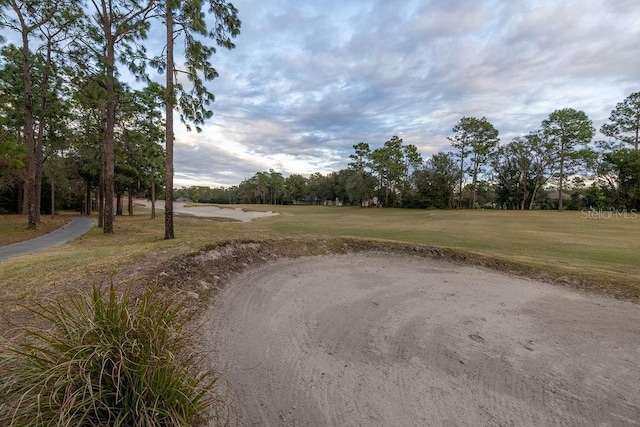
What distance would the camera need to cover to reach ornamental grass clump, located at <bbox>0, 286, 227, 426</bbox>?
172cm

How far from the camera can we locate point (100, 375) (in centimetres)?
178

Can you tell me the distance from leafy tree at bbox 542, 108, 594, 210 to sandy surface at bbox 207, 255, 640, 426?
155 feet

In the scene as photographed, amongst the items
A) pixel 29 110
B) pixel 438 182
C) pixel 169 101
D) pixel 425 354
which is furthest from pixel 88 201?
pixel 438 182

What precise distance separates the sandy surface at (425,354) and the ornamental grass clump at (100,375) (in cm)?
124

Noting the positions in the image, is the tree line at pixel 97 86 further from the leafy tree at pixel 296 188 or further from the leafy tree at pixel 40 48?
the leafy tree at pixel 296 188

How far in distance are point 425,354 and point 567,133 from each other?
52.3m

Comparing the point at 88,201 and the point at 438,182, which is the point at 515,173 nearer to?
the point at 438,182

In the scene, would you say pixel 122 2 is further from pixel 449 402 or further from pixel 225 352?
pixel 449 402

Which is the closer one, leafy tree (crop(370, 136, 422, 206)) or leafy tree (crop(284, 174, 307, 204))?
leafy tree (crop(370, 136, 422, 206))

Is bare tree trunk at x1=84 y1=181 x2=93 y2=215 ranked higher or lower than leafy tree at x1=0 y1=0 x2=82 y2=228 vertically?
lower

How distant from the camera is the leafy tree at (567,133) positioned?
4122cm

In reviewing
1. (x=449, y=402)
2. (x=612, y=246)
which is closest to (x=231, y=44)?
(x=449, y=402)

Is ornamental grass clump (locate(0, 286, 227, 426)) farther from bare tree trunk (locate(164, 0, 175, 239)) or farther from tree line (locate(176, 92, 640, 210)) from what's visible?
tree line (locate(176, 92, 640, 210))

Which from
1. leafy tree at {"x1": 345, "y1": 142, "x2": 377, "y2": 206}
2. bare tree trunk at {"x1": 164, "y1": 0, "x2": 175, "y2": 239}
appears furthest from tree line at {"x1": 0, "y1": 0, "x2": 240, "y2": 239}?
leafy tree at {"x1": 345, "y1": 142, "x2": 377, "y2": 206}
